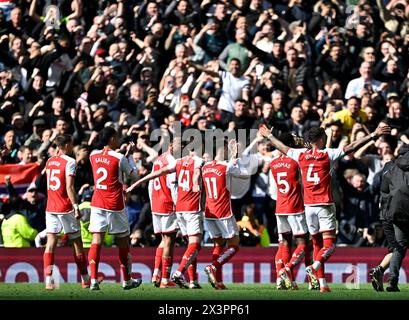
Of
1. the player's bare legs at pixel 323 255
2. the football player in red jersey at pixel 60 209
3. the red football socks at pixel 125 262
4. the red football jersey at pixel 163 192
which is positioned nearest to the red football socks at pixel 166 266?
the red football jersey at pixel 163 192

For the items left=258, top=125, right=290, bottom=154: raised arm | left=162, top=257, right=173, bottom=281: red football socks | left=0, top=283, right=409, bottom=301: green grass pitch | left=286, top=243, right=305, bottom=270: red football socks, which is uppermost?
left=258, top=125, right=290, bottom=154: raised arm

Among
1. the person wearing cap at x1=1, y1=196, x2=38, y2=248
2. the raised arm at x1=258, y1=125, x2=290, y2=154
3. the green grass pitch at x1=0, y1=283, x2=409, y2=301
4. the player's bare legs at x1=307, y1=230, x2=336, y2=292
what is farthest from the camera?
the person wearing cap at x1=1, y1=196, x2=38, y2=248

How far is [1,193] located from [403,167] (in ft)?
30.1

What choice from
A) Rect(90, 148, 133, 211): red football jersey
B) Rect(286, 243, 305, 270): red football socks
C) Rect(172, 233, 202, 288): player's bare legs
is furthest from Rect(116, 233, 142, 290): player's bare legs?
Rect(286, 243, 305, 270): red football socks

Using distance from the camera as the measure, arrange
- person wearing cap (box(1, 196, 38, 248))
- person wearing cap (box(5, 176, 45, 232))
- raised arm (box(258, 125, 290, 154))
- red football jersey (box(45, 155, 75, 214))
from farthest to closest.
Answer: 1. person wearing cap (box(5, 176, 45, 232))
2. person wearing cap (box(1, 196, 38, 248))
3. red football jersey (box(45, 155, 75, 214))
4. raised arm (box(258, 125, 290, 154))

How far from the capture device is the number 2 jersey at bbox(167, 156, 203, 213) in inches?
854

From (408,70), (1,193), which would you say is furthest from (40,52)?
(408,70)

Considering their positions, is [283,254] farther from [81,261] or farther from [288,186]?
[81,261]

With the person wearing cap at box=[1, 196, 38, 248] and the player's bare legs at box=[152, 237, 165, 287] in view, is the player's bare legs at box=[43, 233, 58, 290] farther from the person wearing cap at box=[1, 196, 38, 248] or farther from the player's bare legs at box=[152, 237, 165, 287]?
the person wearing cap at box=[1, 196, 38, 248]

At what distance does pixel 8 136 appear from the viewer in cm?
2683

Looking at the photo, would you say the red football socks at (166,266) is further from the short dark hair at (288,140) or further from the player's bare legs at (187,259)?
the short dark hair at (288,140)

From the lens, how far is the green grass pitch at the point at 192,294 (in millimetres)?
18984

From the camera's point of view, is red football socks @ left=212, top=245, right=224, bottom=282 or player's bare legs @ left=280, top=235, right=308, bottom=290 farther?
red football socks @ left=212, top=245, right=224, bottom=282
